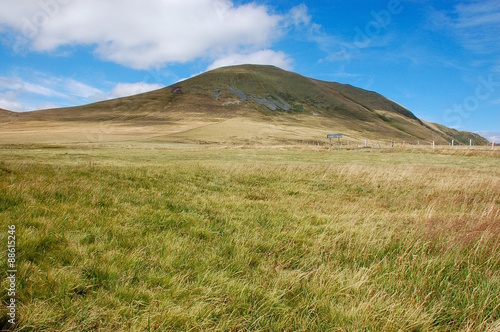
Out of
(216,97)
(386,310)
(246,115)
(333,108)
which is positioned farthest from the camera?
(333,108)

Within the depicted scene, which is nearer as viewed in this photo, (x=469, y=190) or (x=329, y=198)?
(x=329, y=198)

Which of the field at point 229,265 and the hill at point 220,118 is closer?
the field at point 229,265

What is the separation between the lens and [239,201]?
28.9ft

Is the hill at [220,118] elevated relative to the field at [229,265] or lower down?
elevated

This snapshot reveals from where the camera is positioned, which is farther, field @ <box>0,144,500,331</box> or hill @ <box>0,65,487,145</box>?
hill @ <box>0,65,487,145</box>

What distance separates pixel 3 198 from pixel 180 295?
501 cm

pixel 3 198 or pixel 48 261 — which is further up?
pixel 3 198

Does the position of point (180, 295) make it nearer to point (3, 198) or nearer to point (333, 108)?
point (3, 198)

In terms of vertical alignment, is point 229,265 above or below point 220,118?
below

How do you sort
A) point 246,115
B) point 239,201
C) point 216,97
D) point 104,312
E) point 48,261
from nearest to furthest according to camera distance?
point 104,312 → point 48,261 → point 239,201 → point 246,115 → point 216,97

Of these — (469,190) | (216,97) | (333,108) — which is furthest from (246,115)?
(469,190)

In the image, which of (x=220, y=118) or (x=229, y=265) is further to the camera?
(x=220, y=118)

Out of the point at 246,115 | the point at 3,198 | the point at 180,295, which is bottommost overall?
the point at 180,295

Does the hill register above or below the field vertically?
above
